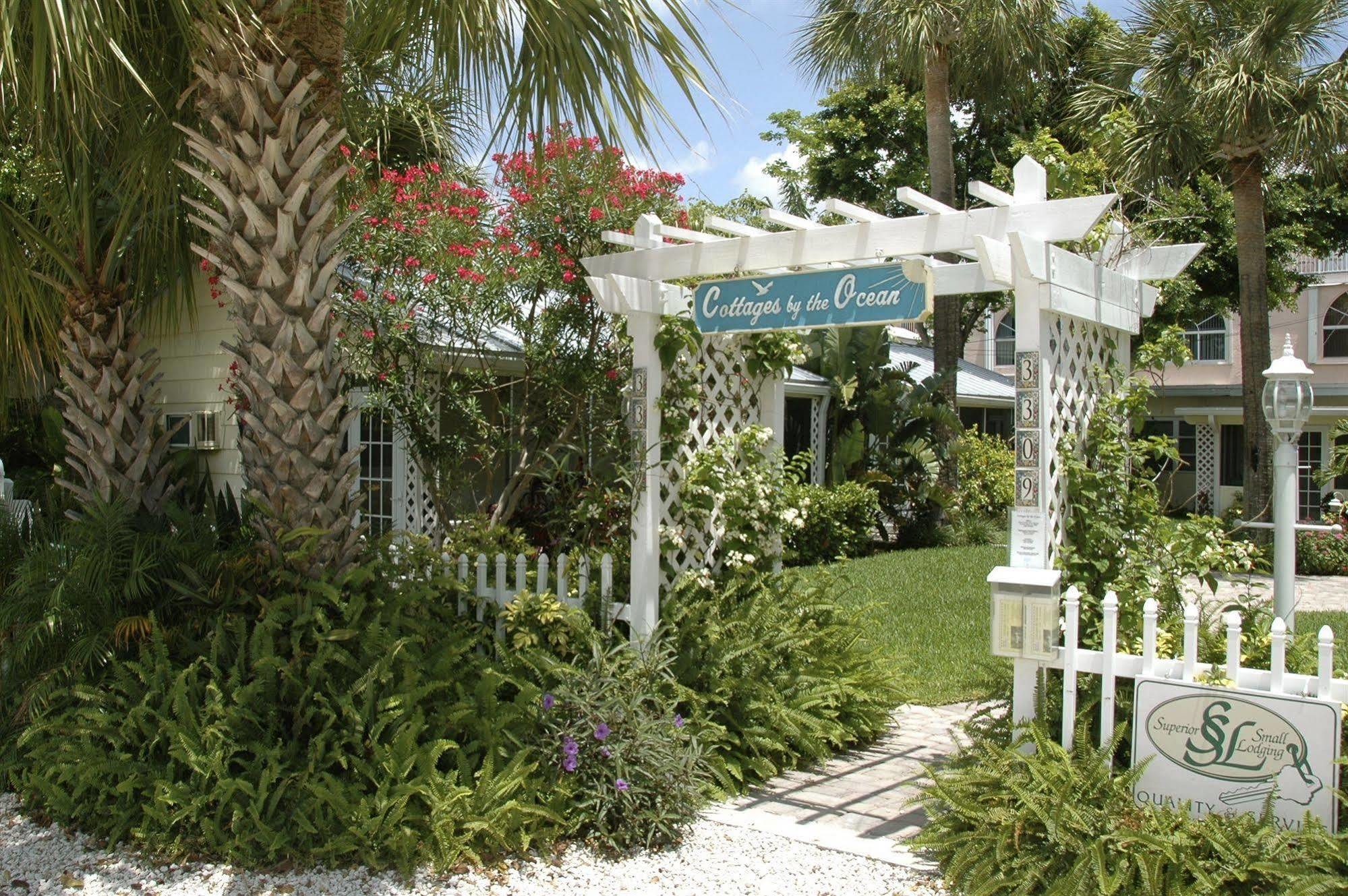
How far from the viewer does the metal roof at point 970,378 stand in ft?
73.2

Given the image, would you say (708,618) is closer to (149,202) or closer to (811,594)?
(811,594)

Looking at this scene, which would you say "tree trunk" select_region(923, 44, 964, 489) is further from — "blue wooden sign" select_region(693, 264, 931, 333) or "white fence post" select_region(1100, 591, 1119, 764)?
"white fence post" select_region(1100, 591, 1119, 764)

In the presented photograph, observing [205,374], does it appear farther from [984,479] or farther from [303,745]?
[984,479]

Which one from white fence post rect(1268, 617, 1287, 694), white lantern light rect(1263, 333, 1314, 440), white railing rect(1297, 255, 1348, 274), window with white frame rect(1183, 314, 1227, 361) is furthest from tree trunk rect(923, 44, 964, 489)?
white railing rect(1297, 255, 1348, 274)

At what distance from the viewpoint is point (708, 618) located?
595 centimetres

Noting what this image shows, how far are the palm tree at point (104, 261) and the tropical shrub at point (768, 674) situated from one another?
357 centimetres

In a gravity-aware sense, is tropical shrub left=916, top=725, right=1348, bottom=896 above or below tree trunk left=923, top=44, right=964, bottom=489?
below

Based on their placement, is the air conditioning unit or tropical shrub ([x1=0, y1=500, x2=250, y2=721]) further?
the air conditioning unit

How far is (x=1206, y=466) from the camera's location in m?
25.5

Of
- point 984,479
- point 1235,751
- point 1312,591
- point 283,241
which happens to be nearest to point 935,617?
point 1235,751

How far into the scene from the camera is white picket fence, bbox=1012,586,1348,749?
4090 mm

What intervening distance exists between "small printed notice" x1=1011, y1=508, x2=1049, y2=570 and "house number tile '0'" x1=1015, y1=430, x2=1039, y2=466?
0.22m

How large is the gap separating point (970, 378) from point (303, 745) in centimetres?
2128

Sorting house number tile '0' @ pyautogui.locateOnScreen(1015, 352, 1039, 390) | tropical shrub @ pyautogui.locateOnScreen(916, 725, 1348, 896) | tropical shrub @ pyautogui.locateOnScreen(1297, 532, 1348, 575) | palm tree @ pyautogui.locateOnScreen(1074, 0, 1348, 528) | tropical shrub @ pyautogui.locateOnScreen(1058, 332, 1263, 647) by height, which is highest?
palm tree @ pyautogui.locateOnScreen(1074, 0, 1348, 528)
